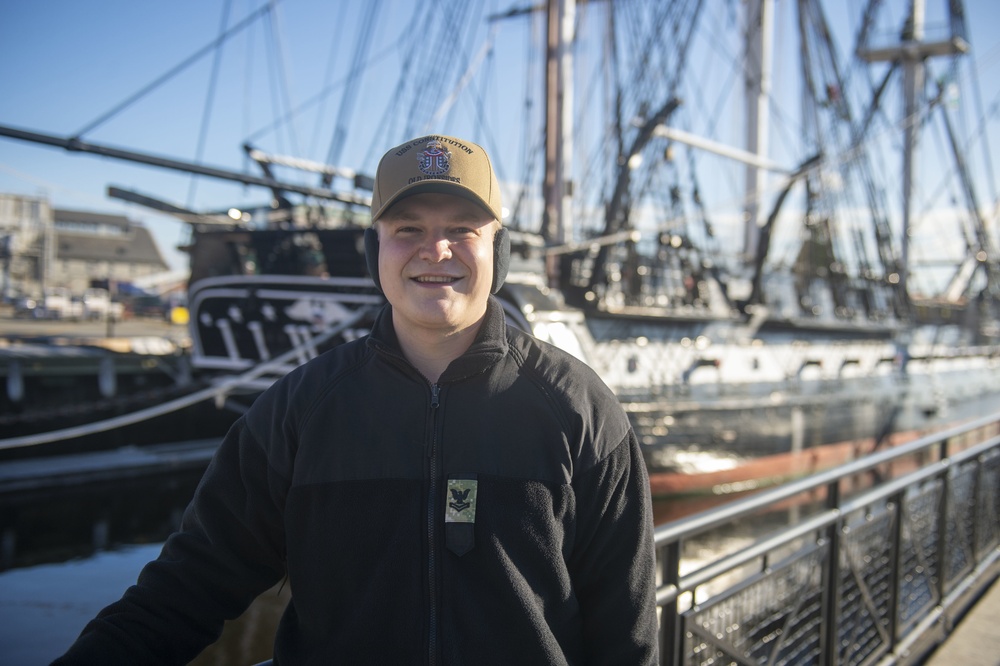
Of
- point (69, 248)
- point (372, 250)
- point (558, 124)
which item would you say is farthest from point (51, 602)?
point (69, 248)

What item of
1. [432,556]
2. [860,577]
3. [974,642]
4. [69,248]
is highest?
[69,248]

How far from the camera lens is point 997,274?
30453mm

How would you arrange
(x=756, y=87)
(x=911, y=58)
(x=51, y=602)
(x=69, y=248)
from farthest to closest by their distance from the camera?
(x=69, y=248), (x=911, y=58), (x=756, y=87), (x=51, y=602)

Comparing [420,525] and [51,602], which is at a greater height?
[420,525]

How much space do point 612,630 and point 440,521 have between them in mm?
451

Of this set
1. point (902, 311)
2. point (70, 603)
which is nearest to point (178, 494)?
point (70, 603)

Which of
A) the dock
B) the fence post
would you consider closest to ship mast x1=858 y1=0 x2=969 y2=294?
the dock

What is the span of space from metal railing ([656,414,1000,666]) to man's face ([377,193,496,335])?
1.16 metres

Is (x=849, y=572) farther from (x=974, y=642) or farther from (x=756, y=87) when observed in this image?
(x=756, y=87)

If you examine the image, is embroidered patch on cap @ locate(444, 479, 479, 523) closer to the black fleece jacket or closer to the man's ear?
the black fleece jacket

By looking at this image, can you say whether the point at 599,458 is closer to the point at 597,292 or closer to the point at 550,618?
the point at 550,618

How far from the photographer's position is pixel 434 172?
155cm

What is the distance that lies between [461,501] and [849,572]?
2.92m

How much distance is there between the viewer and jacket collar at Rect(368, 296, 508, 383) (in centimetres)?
→ 161
